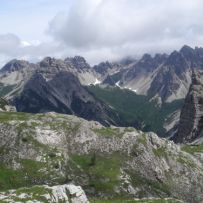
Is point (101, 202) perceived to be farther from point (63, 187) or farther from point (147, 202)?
point (63, 187)

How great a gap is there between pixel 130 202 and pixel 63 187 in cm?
2877

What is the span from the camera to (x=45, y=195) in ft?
438

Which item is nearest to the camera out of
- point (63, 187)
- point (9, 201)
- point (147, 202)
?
point (9, 201)

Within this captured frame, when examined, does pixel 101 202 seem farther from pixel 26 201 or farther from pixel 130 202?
pixel 26 201

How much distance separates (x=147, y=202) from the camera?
159000 millimetres

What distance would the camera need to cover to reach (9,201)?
421ft

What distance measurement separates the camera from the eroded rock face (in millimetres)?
130650

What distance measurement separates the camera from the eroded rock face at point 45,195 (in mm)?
130650

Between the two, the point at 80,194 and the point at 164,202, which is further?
the point at 164,202

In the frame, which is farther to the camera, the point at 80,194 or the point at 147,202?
the point at 147,202

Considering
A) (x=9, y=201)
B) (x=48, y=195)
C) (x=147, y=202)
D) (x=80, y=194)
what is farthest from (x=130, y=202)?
(x=9, y=201)

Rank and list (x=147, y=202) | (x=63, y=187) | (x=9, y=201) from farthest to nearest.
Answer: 1. (x=147, y=202)
2. (x=63, y=187)
3. (x=9, y=201)

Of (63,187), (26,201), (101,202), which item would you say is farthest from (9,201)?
(101,202)

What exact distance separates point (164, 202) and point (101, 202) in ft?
65.7
